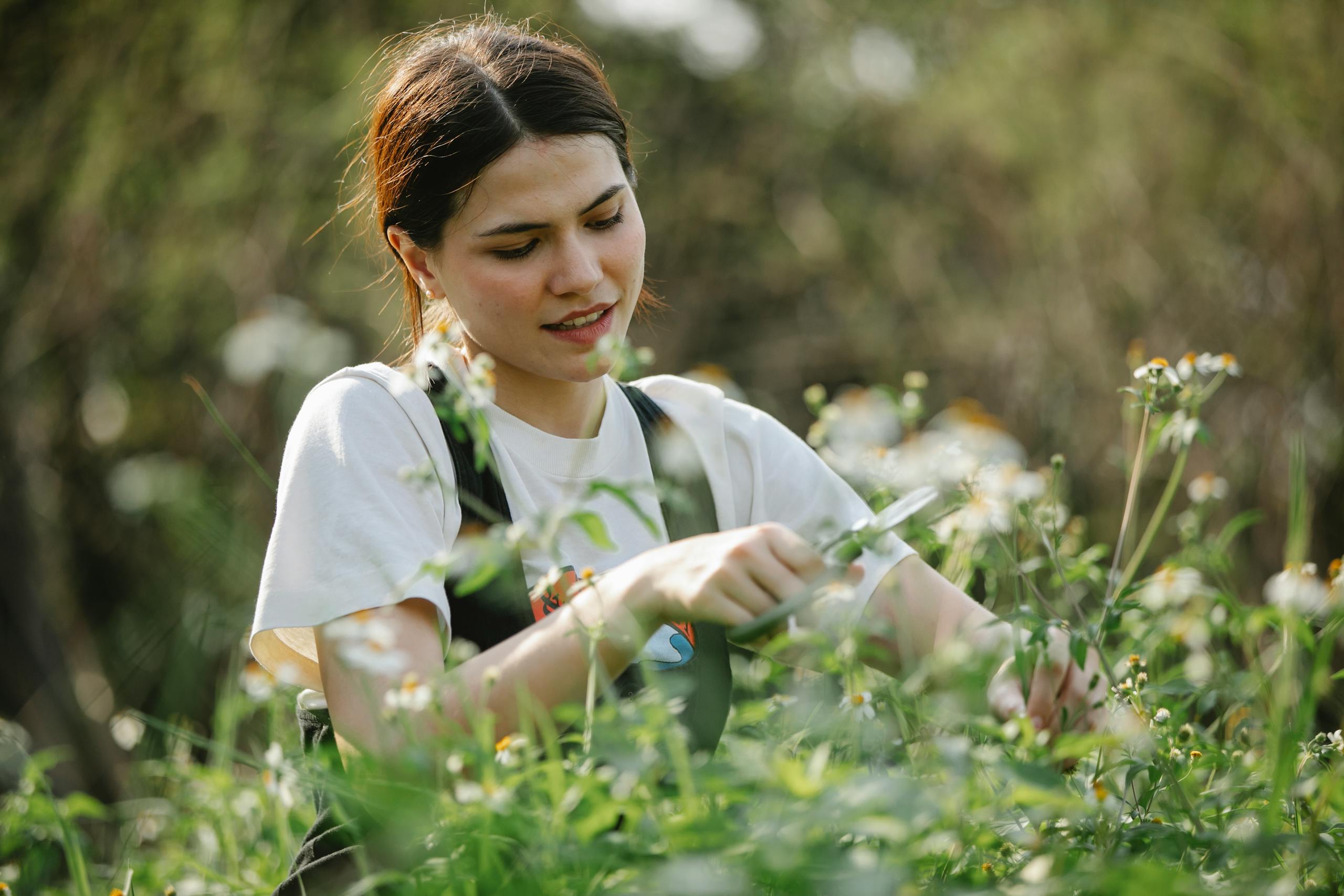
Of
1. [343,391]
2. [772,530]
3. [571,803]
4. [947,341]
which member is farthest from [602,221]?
[947,341]

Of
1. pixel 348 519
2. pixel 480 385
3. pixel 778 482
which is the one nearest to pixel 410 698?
pixel 480 385

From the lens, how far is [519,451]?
1.61m

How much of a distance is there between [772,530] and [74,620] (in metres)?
4.19

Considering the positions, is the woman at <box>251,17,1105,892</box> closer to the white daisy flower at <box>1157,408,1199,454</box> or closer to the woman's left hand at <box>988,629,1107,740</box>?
the woman's left hand at <box>988,629,1107,740</box>

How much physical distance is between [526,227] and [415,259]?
260 millimetres

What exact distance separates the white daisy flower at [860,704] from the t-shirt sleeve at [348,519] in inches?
18.2

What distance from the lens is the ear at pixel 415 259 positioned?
1.65 m

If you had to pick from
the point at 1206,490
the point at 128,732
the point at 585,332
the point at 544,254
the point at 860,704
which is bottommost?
the point at 128,732

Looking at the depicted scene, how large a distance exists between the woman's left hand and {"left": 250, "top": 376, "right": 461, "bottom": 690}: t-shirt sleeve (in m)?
0.68

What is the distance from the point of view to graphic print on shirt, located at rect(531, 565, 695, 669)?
4.90ft

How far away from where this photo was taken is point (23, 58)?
3.96 m

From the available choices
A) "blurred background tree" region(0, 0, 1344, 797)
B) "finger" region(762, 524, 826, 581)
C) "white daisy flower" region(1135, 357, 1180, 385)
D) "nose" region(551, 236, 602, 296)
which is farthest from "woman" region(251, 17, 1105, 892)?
"blurred background tree" region(0, 0, 1344, 797)

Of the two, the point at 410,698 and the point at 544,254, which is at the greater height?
the point at 544,254

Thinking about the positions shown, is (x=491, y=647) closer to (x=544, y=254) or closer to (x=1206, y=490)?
(x=544, y=254)
